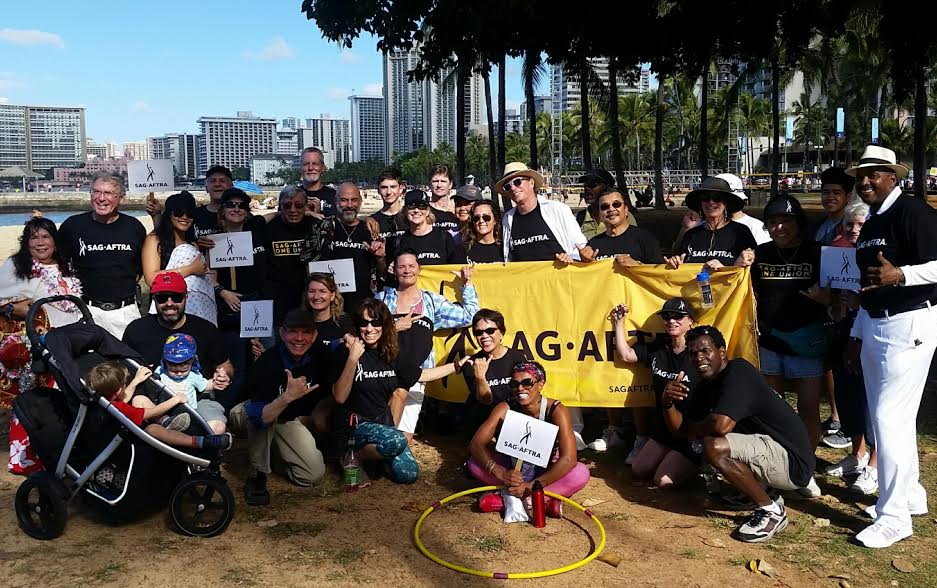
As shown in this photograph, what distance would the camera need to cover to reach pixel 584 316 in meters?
7.38

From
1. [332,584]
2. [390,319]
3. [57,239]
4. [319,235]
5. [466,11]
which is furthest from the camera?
[466,11]

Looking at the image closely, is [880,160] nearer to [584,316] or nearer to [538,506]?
[584,316]

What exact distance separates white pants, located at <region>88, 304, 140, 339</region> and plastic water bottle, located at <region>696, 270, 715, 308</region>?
4804 millimetres

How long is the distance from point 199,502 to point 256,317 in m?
2.15

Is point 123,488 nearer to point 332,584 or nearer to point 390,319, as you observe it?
point 332,584

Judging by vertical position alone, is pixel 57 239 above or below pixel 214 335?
above

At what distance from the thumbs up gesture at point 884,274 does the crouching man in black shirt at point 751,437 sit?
997 mm

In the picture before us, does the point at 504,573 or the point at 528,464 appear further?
the point at 528,464

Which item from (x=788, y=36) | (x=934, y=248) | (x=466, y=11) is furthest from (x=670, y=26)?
(x=934, y=248)

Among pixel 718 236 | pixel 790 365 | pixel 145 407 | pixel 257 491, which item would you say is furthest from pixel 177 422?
pixel 790 365

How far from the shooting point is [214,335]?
6613 millimetres

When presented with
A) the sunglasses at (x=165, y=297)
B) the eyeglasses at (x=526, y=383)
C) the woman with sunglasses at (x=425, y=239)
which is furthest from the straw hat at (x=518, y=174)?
the sunglasses at (x=165, y=297)

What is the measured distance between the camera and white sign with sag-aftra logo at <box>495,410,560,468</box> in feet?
18.8

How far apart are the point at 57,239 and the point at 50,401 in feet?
6.98
